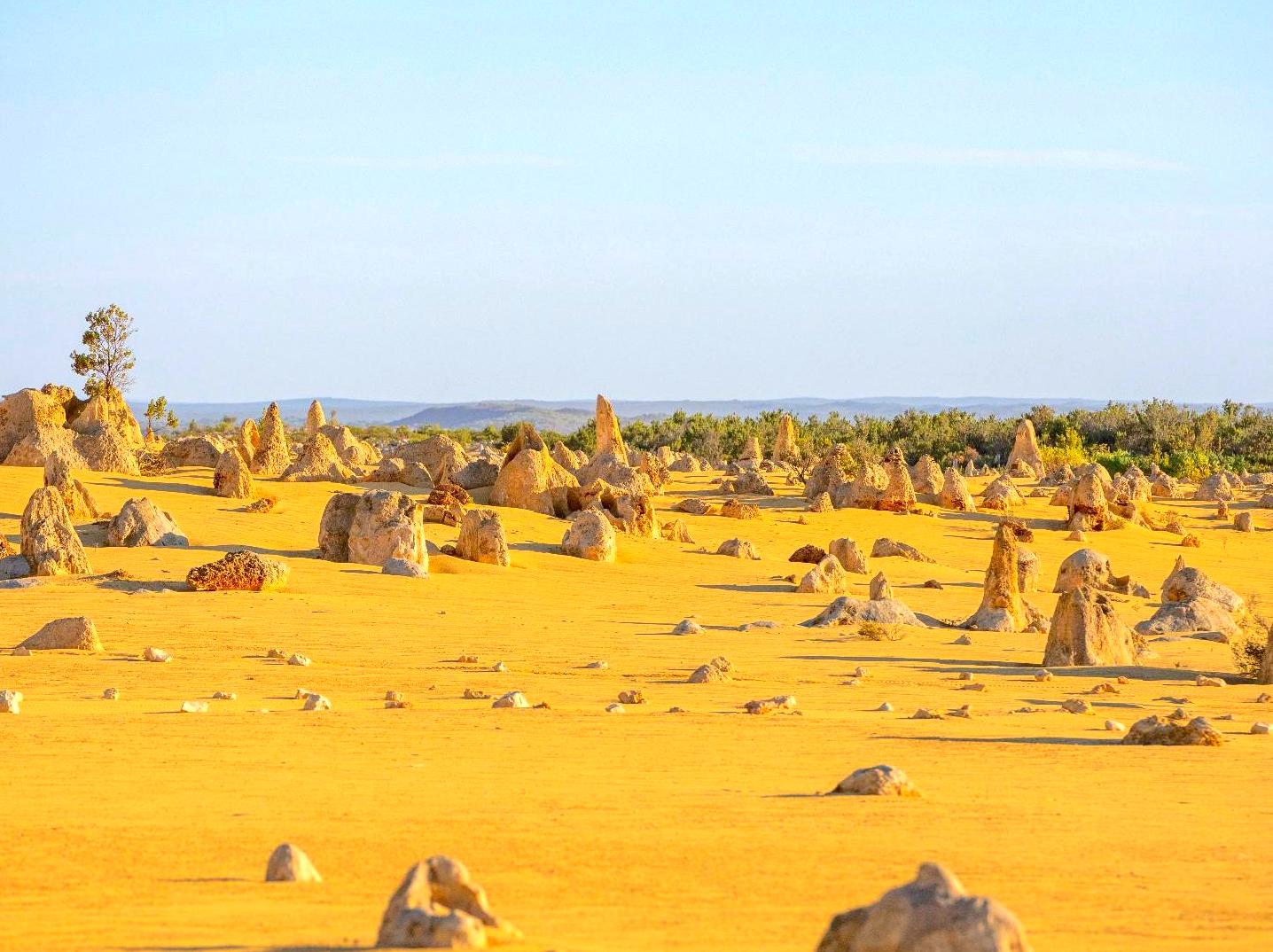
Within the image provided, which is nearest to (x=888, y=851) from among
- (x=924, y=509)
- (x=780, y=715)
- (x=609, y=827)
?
(x=609, y=827)

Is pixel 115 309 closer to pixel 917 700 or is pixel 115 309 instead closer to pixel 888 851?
pixel 917 700

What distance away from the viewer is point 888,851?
5773 mm

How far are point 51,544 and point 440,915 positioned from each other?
12846mm

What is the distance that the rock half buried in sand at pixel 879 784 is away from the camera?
6910 millimetres

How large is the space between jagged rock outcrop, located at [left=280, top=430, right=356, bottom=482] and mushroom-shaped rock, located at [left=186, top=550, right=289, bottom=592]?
10286 millimetres

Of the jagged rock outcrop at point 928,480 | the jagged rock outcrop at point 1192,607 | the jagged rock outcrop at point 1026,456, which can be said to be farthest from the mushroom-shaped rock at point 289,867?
the jagged rock outcrop at point 1026,456

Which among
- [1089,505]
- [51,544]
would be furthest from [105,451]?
[1089,505]

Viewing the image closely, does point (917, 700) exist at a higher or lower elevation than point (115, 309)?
lower

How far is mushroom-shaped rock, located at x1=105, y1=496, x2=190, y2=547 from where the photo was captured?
1827 centimetres

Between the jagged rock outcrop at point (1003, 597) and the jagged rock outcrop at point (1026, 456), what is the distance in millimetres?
22266

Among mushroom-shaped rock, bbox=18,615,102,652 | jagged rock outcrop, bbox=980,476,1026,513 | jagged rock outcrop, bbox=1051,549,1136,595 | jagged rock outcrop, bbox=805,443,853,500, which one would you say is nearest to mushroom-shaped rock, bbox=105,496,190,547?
mushroom-shaped rock, bbox=18,615,102,652

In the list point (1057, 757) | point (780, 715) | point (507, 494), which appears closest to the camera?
point (1057, 757)

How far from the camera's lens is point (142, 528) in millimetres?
18344

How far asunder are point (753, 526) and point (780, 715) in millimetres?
15646
